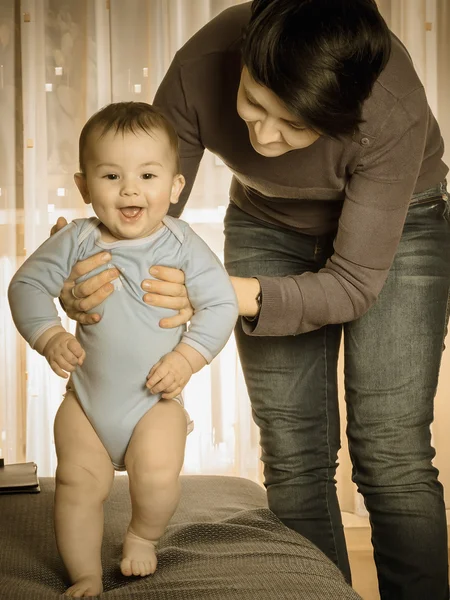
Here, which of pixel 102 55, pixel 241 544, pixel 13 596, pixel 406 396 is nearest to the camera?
pixel 13 596

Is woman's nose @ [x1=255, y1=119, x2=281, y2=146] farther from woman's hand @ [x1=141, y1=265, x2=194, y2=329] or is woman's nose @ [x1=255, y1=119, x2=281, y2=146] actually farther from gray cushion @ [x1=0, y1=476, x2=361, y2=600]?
gray cushion @ [x1=0, y1=476, x2=361, y2=600]

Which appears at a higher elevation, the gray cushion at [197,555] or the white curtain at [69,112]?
the white curtain at [69,112]

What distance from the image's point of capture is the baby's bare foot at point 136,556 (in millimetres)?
1425

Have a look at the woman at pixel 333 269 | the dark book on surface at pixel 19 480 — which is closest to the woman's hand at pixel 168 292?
the woman at pixel 333 269

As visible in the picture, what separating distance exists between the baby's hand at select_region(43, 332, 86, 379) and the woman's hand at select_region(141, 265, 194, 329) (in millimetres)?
136

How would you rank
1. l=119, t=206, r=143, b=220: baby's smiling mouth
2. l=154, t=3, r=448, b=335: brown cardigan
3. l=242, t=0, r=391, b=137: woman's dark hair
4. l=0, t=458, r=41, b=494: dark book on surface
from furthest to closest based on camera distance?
l=0, t=458, r=41, b=494: dark book on surface
l=154, t=3, r=448, b=335: brown cardigan
l=119, t=206, r=143, b=220: baby's smiling mouth
l=242, t=0, r=391, b=137: woman's dark hair

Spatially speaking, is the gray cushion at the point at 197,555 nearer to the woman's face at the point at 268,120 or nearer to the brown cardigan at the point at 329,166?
the brown cardigan at the point at 329,166

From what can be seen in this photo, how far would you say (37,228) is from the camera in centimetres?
291

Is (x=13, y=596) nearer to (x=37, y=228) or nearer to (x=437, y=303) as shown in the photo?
(x=437, y=303)

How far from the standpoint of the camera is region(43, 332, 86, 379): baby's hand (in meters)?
1.36

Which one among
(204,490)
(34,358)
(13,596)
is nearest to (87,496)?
(13,596)

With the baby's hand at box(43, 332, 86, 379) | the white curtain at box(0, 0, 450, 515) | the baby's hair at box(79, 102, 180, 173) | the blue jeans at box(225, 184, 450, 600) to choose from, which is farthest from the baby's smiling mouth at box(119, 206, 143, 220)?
the white curtain at box(0, 0, 450, 515)

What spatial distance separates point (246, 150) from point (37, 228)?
141cm

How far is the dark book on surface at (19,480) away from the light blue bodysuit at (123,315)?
0.62m
